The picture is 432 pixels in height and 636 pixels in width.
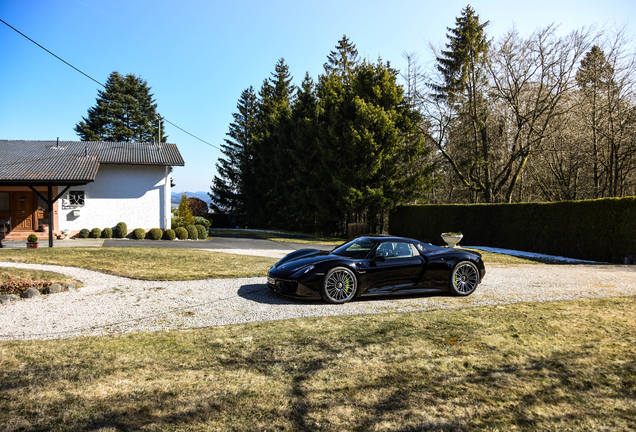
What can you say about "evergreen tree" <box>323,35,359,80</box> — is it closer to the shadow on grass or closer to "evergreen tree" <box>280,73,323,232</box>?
"evergreen tree" <box>280,73,323,232</box>

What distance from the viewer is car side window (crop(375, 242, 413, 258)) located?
712cm

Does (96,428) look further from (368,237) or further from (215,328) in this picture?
(368,237)

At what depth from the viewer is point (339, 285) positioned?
22.1ft

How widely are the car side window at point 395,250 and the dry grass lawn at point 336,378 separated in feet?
5.98

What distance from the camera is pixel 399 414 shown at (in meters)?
3.04

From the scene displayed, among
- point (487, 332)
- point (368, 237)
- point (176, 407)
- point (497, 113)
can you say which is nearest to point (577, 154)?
point (497, 113)

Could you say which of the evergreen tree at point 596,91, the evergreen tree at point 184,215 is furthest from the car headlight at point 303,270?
the evergreen tree at point 596,91

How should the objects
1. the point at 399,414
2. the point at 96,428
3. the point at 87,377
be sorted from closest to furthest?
1. the point at 96,428
2. the point at 399,414
3. the point at 87,377

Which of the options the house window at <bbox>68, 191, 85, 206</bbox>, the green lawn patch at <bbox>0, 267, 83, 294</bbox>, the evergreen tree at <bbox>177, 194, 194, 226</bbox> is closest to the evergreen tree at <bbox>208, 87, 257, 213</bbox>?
the evergreen tree at <bbox>177, 194, 194, 226</bbox>

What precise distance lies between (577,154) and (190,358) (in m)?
25.0

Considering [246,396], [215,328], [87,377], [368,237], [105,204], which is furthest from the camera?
[105,204]

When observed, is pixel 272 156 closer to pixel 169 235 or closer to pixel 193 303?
pixel 169 235

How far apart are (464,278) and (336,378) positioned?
4554mm

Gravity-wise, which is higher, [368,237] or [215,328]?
[368,237]
